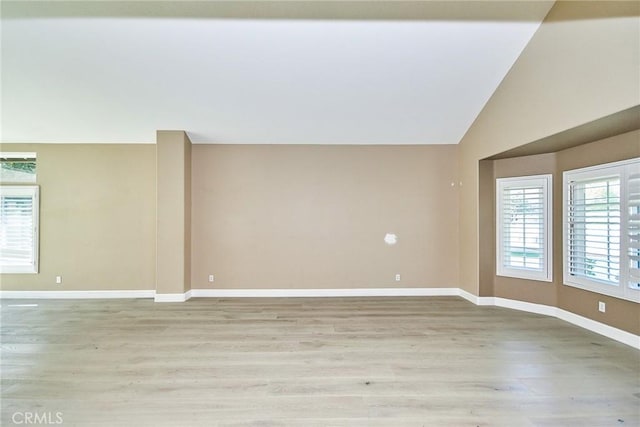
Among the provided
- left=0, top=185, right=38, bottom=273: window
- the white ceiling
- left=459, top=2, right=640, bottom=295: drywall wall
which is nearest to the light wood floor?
left=0, top=185, right=38, bottom=273: window

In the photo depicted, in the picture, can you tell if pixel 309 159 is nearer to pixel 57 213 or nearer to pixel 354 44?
pixel 354 44

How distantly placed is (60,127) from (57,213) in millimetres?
1560

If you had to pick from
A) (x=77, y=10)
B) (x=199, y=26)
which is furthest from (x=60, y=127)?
(x=199, y=26)

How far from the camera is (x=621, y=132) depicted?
349 centimetres

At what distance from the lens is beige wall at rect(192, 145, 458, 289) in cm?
562

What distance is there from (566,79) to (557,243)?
2387mm

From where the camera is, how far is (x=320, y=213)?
569cm

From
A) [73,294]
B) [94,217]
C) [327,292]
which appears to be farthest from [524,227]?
[73,294]

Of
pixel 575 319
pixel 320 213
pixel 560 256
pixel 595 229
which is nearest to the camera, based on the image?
pixel 595 229

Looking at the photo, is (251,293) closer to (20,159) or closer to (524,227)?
(524,227)

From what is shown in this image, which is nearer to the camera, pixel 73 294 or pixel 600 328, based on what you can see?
pixel 600 328

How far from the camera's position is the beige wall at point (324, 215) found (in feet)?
18.5

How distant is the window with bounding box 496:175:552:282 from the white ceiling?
4.47ft

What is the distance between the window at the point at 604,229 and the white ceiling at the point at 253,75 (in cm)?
184
